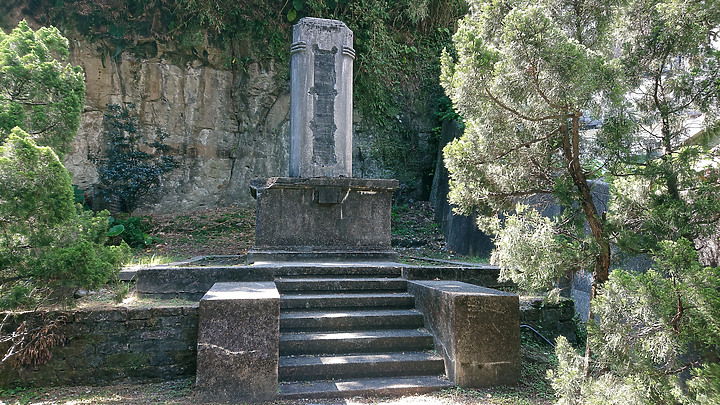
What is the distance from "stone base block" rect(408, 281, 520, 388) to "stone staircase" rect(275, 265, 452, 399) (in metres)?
0.20

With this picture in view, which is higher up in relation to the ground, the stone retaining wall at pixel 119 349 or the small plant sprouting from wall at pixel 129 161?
the small plant sprouting from wall at pixel 129 161

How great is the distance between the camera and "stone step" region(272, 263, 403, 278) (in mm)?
4780

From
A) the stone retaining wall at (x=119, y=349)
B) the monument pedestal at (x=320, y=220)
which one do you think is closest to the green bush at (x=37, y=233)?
the stone retaining wall at (x=119, y=349)

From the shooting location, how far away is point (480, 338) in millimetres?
3635

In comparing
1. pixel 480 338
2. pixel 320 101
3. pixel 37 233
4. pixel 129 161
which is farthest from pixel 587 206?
pixel 129 161

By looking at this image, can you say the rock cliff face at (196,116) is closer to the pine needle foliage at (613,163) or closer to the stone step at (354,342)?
the stone step at (354,342)

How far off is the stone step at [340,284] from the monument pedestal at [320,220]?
104 cm

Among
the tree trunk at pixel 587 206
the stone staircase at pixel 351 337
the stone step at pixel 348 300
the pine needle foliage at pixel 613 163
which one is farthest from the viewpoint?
the stone step at pixel 348 300

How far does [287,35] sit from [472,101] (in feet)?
31.4

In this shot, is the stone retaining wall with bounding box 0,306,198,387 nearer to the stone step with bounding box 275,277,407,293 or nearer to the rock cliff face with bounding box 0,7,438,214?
the stone step with bounding box 275,277,407,293

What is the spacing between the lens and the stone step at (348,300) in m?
4.33

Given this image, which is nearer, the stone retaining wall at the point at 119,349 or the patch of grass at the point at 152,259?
the stone retaining wall at the point at 119,349

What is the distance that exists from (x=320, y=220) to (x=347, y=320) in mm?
2042

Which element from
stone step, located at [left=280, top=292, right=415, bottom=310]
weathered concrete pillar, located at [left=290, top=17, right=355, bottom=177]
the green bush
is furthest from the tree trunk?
weathered concrete pillar, located at [left=290, top=17, right=355, bottom=177]
